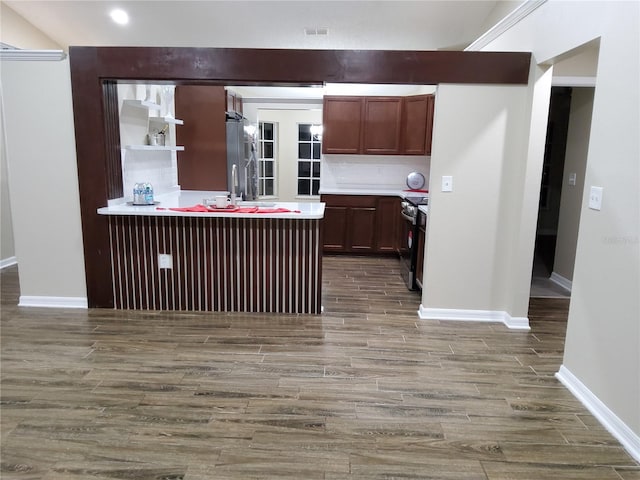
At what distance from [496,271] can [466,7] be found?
3004 millimetres

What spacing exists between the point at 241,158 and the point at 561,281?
4.06 m

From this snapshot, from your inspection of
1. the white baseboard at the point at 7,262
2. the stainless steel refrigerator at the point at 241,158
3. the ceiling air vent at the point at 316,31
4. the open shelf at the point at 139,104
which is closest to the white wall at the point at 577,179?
the ceiling air vent at the point at 316,31

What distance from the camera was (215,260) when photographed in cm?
371

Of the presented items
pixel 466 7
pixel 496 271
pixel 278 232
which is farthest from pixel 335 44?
pixel 496 271

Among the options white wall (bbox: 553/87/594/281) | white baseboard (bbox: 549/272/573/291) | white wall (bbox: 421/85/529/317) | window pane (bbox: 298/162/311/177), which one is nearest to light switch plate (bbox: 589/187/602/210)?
white wall (bbox: 421/85/529/317)

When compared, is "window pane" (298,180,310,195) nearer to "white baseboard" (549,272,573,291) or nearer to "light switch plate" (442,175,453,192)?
"white baseboard" (549,272,573,291)

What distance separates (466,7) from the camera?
15.6 ft

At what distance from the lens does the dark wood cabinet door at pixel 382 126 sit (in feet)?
19.0

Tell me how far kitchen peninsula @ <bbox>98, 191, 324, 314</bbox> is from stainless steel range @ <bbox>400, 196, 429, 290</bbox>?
1060 mm

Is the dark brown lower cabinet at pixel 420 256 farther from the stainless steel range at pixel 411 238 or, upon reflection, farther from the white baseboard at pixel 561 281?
the white baseboard at pixel 561 281

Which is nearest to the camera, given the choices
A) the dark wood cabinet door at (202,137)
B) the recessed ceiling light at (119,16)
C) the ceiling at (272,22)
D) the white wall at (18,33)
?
the ceiling at (272,22)

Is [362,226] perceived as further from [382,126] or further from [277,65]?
[277,65]

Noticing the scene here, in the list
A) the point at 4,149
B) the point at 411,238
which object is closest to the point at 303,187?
the point at 411,238

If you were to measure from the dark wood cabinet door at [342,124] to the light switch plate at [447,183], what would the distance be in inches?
104
